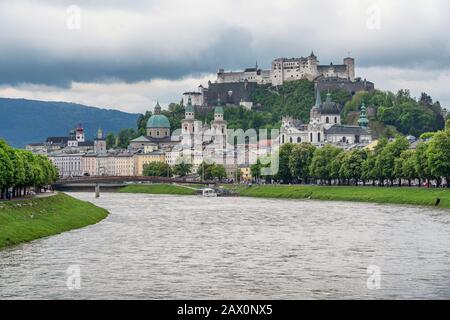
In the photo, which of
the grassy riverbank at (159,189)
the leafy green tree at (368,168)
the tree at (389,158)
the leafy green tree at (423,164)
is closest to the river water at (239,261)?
the leafy green tree at (423,164)

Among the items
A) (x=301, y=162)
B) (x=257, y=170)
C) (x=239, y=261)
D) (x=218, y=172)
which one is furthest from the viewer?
(x=218, y=172)

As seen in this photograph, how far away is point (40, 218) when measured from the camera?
218 feet

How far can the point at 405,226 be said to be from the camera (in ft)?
215

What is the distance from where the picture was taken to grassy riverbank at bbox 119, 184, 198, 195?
157 m

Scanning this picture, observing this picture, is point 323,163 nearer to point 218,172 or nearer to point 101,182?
point 101,182

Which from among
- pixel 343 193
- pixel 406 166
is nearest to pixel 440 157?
pixel 406 166

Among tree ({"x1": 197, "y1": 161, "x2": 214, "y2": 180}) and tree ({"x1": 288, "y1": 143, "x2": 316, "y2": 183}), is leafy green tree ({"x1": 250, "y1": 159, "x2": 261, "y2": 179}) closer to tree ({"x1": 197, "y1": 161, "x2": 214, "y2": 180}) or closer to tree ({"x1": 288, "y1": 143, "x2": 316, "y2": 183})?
tree ({"x1": 288, "y1": 143, "x2": 316, "y2": 183})

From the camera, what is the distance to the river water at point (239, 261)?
3816 cm

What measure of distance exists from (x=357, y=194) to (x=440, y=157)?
16.0 meters

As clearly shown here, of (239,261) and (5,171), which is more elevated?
(5,171)
